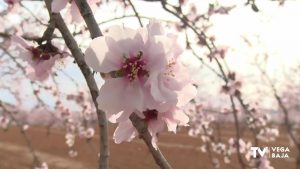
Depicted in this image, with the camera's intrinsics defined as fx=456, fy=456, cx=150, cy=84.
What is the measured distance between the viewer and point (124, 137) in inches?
41.8

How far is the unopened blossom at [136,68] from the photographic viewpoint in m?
0.92

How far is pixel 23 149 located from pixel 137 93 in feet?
61.1

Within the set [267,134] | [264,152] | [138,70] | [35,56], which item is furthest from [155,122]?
[267,134]

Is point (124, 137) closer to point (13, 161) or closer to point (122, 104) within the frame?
point (122, 104)

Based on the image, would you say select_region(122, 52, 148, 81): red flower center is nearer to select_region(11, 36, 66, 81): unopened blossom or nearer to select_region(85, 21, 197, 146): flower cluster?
select_region(85, 21, 197, 146): flower cluster

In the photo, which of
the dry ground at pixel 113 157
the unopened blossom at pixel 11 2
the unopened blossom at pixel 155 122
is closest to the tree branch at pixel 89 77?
the unopened blossom at pixel 155 122

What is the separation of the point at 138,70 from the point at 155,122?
15 cm

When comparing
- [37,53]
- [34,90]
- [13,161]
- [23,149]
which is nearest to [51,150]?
[23,149]

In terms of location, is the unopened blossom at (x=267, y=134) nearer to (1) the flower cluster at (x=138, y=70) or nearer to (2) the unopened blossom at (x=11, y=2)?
(2) the unopened blossom at (x=11, y=2)

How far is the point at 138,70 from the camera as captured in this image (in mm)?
948

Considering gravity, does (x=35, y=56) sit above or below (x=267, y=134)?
below

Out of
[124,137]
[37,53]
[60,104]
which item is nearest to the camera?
[124,137]

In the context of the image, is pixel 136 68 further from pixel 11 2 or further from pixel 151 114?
pixel 11 2

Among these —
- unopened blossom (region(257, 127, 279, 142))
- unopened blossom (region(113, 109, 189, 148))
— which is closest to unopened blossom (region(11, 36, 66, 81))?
unopened blossom (region(113, 109, 189, 148))
